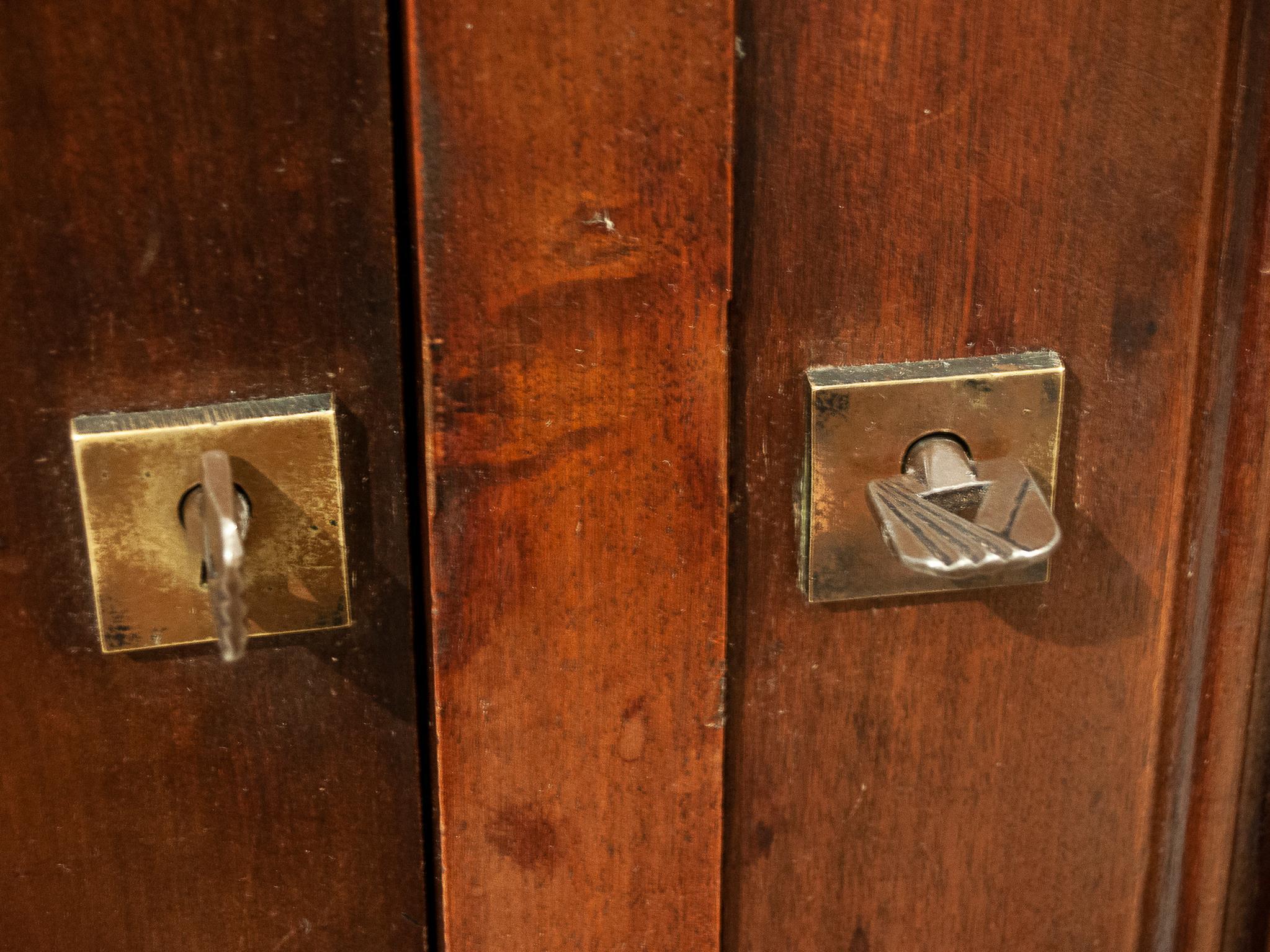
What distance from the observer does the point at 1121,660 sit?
52 cm

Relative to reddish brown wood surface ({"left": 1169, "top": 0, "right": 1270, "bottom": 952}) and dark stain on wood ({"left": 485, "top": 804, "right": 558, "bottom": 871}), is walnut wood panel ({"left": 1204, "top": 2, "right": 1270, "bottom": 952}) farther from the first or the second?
dark stain on wood ({"left": 485, "top": 804, "right": 558, "bottom": 871})

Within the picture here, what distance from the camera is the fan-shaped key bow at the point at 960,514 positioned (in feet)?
1.25

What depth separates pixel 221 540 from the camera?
1.22 ft

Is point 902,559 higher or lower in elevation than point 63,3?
lower

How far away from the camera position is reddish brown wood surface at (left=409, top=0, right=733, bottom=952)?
0.40 m

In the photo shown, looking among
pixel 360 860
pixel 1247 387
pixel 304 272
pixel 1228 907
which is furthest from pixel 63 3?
pixel 1228 907

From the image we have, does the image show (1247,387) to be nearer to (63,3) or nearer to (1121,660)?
(1121,660)

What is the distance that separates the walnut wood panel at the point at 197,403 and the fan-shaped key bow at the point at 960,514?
0.19 m

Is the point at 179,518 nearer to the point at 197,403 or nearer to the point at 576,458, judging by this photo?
the point at 197,403

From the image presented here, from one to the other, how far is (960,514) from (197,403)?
28cm

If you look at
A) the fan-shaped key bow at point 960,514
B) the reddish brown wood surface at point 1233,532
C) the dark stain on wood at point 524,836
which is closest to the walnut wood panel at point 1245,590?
the reddish brown wood surface at point 1233,532

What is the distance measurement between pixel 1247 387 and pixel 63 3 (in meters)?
0.46

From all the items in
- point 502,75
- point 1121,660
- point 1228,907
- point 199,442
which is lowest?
point 1228,907

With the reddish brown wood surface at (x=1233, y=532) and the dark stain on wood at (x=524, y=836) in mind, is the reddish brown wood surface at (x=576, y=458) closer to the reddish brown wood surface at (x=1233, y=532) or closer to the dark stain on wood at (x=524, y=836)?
the dark stain on wood at (x=524, y=836)
